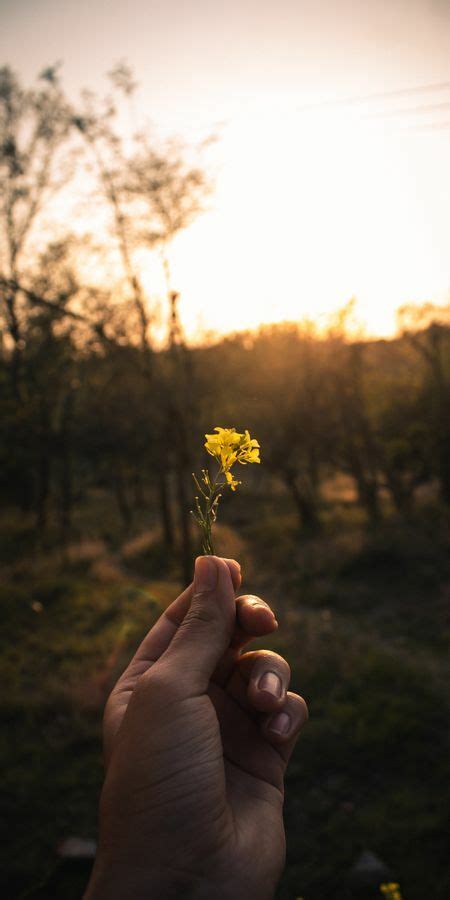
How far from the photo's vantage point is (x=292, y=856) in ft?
14.3

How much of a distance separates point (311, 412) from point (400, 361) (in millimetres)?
6081

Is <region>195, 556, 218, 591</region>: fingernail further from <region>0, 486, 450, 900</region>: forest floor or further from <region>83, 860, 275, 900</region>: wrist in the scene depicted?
<region>0, 486, 450, 900</region>: forest floor

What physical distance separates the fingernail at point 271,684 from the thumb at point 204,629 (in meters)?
0.22

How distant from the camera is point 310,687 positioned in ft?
22.1

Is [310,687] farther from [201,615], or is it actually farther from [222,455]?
[222,455]

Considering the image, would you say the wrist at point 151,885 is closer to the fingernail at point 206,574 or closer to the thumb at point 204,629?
the thumb at point 204,629

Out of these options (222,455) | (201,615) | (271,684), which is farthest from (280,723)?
(222,455)

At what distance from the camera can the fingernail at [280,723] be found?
6.02 feet

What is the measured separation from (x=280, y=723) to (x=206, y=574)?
1.98 feet

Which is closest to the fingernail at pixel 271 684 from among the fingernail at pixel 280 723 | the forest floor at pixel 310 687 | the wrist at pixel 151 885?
the fingernail at pixel 280 723

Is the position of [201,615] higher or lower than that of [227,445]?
lower

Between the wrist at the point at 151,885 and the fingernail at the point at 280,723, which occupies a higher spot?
the fingernail at the point at 280,723

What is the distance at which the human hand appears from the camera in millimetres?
1433

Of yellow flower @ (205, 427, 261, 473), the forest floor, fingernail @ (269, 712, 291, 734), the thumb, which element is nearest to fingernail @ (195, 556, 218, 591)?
the thumb
